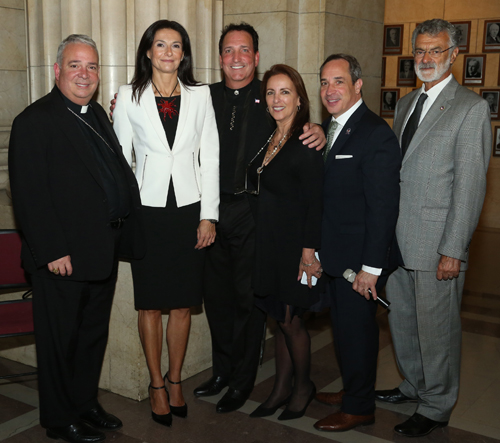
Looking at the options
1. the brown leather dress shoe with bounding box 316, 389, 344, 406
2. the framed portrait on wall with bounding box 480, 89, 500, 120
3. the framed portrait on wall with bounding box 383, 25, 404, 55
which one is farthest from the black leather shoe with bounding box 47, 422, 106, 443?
the framed portrait on wall with bounding box 383, 25, 404, 55

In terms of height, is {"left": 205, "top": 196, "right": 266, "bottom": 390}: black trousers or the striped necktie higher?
the striped necktie

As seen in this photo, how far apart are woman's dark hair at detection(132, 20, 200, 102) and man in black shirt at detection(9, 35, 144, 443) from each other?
27cm

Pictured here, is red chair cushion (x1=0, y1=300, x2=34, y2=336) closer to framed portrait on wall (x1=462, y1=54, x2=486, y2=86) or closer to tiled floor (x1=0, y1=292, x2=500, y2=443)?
tiled floor (x1=0, y1=292, x2=500, y2=443)

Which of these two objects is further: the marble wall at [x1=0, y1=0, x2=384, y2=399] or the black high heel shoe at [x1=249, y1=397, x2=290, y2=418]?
the marble wall at [x1=0, y1=0, x2=384, y2=399]

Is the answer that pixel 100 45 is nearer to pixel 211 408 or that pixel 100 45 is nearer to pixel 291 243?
pixel 291 243

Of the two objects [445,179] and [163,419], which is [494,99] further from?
[163,419]

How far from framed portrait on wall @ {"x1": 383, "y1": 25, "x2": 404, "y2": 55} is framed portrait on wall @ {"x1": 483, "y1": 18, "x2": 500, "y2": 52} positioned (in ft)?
4.48

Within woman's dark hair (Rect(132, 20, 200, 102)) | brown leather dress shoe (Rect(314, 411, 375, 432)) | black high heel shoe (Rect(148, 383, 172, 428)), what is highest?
woman's dark hair (Rect(132, 20, 200, 102))

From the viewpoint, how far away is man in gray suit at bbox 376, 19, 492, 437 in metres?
3.18

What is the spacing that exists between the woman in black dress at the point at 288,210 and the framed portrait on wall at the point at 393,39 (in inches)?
296

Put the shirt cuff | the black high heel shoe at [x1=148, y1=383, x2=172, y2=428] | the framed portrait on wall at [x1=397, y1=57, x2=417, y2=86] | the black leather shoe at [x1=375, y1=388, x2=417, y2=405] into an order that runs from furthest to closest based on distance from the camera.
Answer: the framed portrait on wall at [x1=397, y1=57, x2=417, y2=86]
the black leather shoe at [x1=375, y1=388, x2=417, y2=405]
the black high heel shoe at [x1=148, y1=383, x2=172, y2=428]
the shirt cuff

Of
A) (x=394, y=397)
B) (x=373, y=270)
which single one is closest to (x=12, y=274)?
(x=373, y=270)

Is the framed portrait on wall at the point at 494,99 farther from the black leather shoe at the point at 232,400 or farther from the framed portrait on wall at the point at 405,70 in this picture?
the black leather shoe at the point at 232,400

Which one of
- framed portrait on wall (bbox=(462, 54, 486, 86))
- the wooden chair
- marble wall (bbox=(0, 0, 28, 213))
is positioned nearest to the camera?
the wooden chair
